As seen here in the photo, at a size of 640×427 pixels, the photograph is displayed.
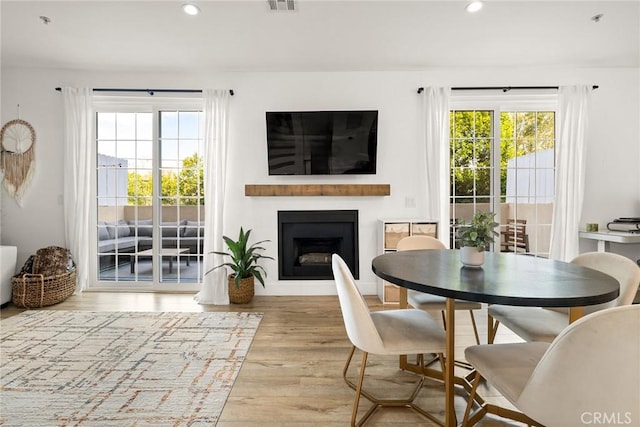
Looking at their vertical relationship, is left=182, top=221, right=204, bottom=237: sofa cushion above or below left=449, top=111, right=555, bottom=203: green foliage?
below

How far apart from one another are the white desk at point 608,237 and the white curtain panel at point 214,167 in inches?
162

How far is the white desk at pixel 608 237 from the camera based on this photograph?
10.7ft

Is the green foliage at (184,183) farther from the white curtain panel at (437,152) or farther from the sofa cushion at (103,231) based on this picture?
the white curtain panel at (437,152)

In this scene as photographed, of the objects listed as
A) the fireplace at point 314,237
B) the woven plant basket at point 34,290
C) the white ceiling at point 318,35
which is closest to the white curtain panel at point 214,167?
the white ceiling at point 318,35

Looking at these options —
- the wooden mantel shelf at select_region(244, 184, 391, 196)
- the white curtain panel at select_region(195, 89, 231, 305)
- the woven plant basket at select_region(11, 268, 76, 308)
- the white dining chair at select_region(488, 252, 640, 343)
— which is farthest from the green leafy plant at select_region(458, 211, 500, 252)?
the woven plant basket at select_region(11, 268, 76, 308)

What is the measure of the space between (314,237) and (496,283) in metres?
2.67

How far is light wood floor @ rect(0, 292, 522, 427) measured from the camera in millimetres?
1683

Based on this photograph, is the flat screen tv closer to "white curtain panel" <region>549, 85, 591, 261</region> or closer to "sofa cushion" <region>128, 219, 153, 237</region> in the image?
"sofa cushion" <region>128, 219, 153, 237</region>

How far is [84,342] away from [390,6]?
375cm

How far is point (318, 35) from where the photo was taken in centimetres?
324

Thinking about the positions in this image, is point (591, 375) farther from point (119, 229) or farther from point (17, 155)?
point (17, 155)

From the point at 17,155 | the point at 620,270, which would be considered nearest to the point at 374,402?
the point at 620,270

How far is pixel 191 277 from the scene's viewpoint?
160 inches

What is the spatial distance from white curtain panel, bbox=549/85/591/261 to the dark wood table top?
231 cm
